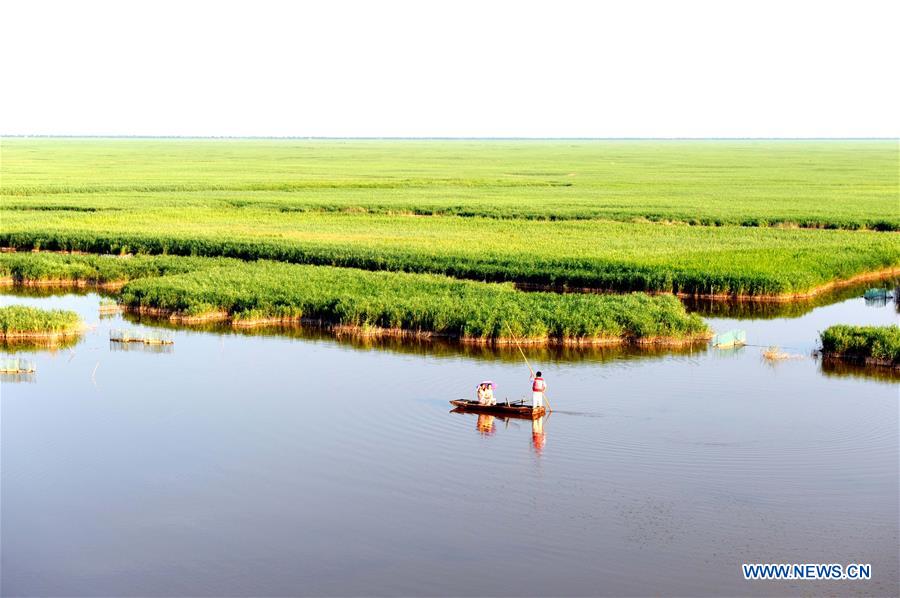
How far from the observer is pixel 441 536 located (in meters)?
15.0

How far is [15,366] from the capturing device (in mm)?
23969

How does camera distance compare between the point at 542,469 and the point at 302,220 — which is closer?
the point at 542,469

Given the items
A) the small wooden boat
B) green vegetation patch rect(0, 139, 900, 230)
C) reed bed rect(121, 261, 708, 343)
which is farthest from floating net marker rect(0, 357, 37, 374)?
green vegetation patch rect(0, 139, 900, 230)

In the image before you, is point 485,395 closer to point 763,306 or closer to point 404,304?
point 404,304

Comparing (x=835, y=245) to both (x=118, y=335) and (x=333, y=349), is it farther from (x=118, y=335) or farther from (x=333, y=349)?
(x=118, y=335)

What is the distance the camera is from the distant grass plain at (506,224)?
37125 millimetres

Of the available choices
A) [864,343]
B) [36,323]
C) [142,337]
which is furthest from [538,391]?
[36,323]

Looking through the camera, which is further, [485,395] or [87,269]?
[87,269]

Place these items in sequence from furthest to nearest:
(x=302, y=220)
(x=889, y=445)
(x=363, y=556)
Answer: (x=302, y=220) < (x=889, y=445) < (x=363, y=556)

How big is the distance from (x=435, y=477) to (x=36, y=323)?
14.4m

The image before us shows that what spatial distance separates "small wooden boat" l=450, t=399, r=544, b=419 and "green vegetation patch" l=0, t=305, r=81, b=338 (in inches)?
460

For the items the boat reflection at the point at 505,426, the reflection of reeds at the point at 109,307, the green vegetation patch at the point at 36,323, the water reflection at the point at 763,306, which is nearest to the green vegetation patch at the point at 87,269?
the reflection of reeds at the point at 109,307

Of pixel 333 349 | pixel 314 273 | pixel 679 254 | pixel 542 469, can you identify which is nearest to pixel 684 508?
pixel 542 469

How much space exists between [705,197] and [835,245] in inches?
1104
